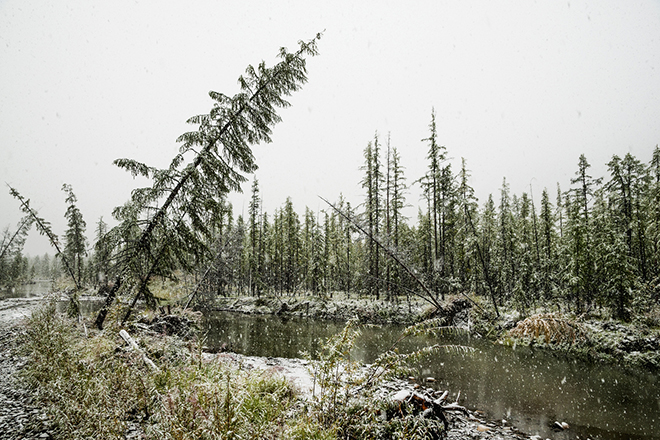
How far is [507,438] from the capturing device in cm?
586

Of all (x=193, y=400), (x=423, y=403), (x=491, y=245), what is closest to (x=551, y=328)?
(x=423, y=403)

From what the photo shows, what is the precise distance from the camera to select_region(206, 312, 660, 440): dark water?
6738 millimetres

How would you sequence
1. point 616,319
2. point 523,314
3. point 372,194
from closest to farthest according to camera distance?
point 616,319 < point 523,314 < point 372,194

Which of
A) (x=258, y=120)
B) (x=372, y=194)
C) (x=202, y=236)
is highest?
(x=372, y=194)

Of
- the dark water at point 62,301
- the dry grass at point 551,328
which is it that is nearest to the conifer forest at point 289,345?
the dry grass at point 551,328

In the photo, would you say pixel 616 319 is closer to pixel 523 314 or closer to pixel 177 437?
pixel 523 314

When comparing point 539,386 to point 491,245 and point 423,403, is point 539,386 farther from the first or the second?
point 491,245

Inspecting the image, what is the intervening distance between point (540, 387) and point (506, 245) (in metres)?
27.5

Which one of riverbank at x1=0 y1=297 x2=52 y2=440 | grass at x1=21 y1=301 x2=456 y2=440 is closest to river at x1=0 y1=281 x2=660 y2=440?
grass at x1=21 y1=301 x2=456 y2=440

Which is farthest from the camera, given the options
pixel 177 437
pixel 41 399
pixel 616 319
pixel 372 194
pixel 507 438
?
pixel 372 194

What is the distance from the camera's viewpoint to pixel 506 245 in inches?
1278

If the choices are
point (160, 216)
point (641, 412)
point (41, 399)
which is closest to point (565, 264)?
point (641, 412)

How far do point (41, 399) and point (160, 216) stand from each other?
16.7 feet

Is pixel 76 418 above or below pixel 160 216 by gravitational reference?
below
